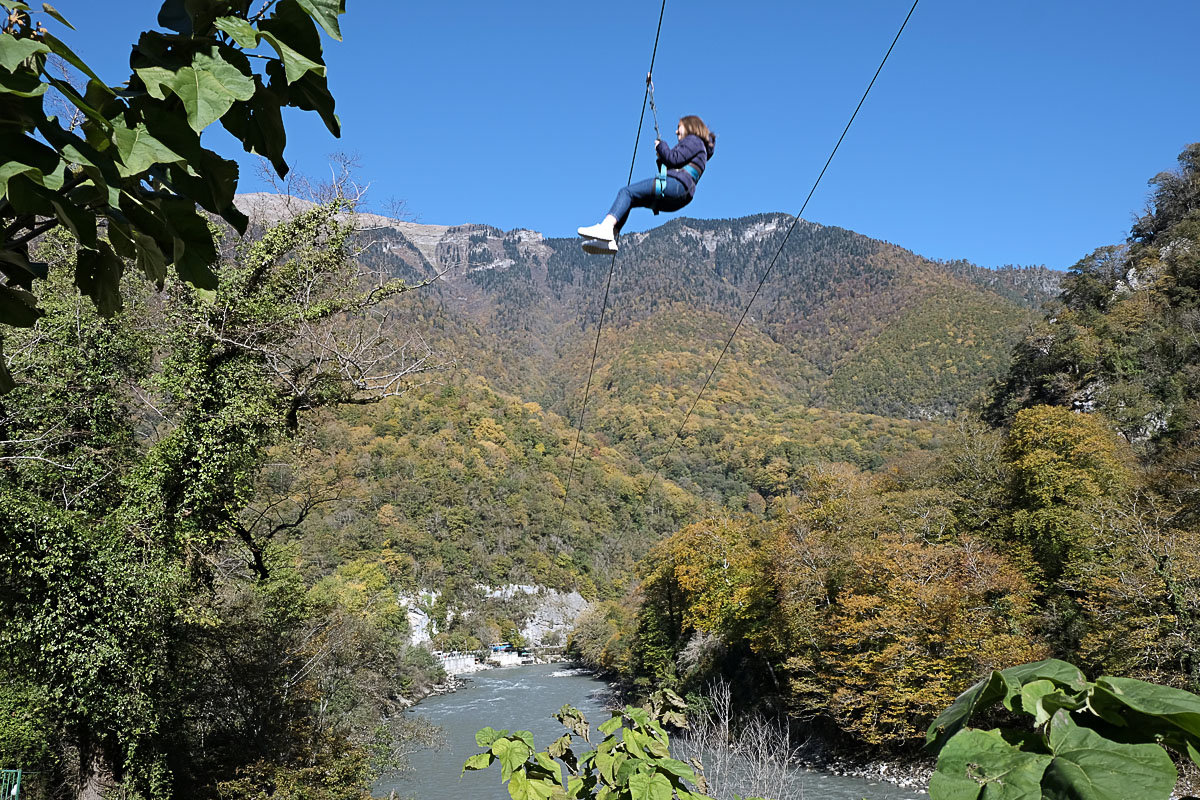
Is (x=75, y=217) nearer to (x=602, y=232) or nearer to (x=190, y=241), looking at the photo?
(x=190, y=241)

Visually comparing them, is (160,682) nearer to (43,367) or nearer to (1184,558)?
(43,367)

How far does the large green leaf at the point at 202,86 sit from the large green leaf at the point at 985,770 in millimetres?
1131

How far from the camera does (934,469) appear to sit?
34531mm

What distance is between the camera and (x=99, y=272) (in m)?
1.29

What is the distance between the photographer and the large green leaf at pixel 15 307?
124 cm

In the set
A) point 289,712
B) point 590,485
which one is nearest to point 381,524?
point 590,485

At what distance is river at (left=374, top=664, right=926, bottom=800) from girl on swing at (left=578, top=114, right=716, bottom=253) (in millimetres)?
9348

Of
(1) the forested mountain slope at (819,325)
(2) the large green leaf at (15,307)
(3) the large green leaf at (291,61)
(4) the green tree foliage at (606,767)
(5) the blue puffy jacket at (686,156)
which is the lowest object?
(4) the green tree foliage at (606,767)

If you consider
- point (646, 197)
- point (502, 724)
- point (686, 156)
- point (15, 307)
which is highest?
point (686, 156)

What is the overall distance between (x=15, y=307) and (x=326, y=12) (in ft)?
2.47

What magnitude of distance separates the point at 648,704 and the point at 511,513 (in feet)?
251

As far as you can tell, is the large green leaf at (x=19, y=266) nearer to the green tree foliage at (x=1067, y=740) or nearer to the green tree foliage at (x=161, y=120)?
the green tree foliage at (x=161, y=120)

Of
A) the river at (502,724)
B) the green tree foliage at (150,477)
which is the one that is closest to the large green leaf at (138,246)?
the green tree foliage at (150,477)

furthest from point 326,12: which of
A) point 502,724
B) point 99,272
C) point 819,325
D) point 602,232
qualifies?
point 819,325
